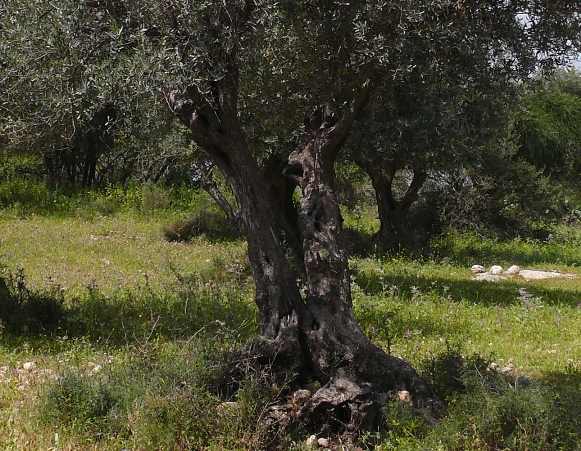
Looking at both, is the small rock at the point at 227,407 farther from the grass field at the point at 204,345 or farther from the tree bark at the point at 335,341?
the tree bark at the point at 335,341

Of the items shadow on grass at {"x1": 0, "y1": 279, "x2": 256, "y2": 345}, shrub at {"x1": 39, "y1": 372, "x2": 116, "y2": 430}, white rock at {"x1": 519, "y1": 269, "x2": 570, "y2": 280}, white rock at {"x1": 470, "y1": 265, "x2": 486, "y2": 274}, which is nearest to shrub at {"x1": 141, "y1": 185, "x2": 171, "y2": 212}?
white rock at {"x1": 470, "y1": 265, "x2": 486, "y2": 274}

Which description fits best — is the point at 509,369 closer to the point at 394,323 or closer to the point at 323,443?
the point at 394,323

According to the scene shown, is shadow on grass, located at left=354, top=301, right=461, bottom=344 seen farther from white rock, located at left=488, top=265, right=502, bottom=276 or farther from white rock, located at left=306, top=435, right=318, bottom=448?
white rock, located at left=488, top=265, right=502, bottom=276

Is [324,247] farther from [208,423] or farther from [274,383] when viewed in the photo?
[208,423]

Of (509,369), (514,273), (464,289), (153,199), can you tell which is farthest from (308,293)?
(153,199)

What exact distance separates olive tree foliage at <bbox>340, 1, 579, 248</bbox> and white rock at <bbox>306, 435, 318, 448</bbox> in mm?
3246

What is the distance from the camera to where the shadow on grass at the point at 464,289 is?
13.6m

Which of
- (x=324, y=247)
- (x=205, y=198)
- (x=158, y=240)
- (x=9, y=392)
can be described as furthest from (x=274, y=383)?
(x=205, y=198)

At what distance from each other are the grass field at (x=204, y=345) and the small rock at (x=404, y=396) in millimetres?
284

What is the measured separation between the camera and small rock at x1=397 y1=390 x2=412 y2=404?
6.39 m

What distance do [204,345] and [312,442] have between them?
1.55m

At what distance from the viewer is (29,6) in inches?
287

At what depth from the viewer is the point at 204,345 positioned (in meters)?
7.16

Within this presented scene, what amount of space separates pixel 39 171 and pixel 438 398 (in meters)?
23.4
